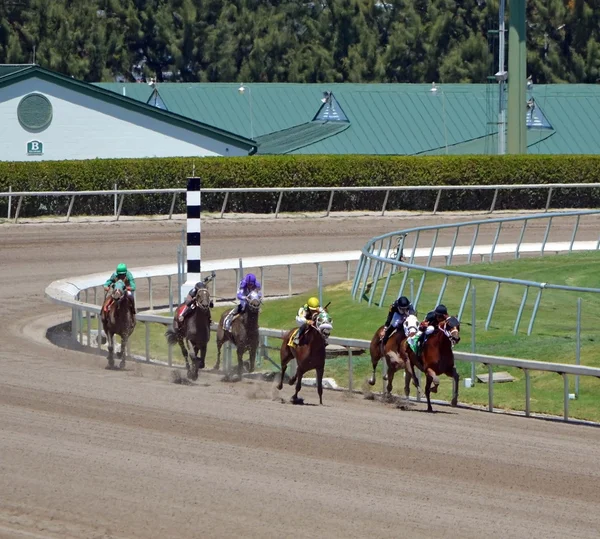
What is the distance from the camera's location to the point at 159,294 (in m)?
20.3

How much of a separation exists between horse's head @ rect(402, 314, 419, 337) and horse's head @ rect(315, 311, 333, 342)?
70 centimetres

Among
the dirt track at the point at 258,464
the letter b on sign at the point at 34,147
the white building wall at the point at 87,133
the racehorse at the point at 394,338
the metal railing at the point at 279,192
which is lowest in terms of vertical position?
the dirt track at the point at 258,464

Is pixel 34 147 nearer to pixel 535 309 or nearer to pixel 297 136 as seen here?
pixel 297 136

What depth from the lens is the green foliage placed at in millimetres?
52213

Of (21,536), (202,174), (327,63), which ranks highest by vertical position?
(327,63)

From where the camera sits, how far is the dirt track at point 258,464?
742cm

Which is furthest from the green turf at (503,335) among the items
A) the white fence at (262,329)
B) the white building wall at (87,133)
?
the white building wall at (87,133)

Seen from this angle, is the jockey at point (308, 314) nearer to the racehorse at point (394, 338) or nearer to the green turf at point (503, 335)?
the racehorse at point (394, 338)

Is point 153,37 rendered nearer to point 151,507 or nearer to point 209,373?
point 209,373

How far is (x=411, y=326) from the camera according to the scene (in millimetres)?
11602

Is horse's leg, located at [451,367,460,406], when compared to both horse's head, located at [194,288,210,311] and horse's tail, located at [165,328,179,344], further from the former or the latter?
horse's tail, located at [165,328,179,344]

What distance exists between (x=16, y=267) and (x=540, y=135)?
69.2 feet

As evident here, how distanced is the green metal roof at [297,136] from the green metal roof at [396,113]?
214 millimetres

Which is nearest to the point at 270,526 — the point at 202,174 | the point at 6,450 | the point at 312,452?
the point at 312,452
